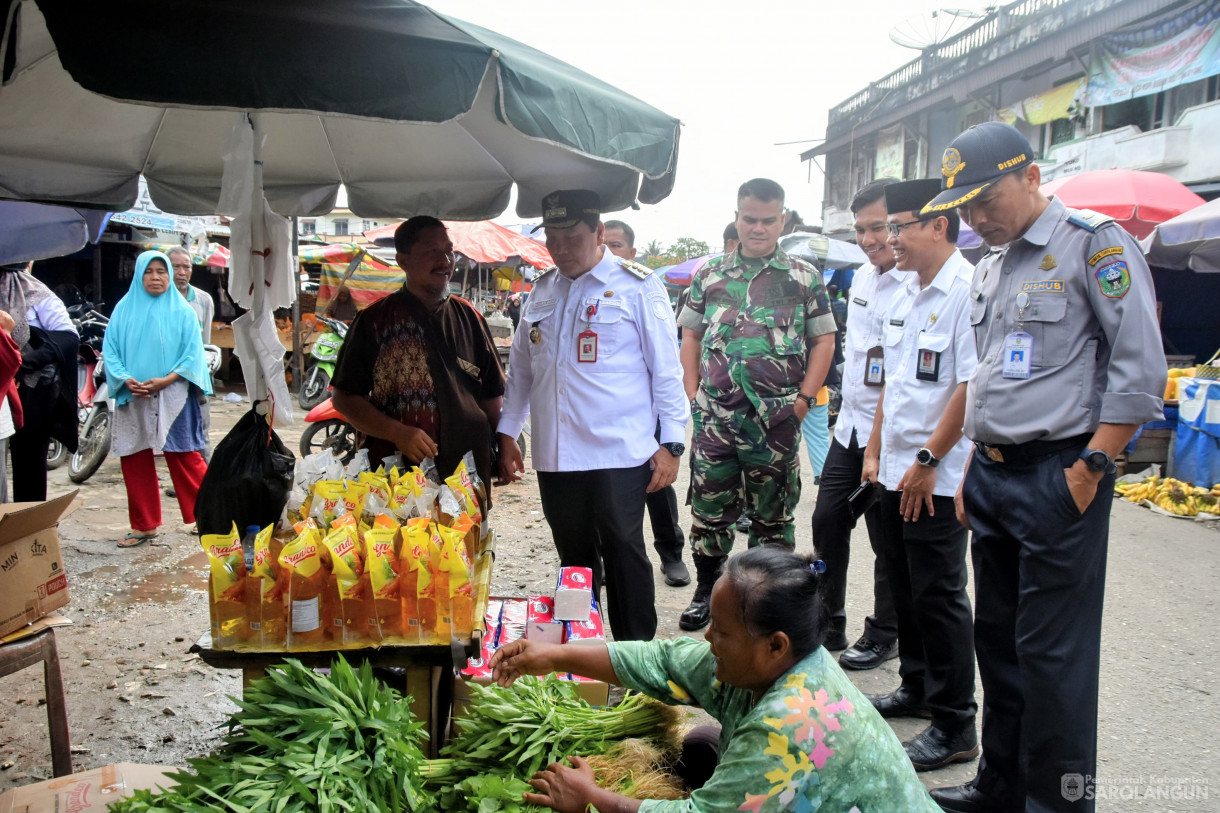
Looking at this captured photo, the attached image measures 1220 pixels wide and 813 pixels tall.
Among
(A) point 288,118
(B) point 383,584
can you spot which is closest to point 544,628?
(B) point 383,584

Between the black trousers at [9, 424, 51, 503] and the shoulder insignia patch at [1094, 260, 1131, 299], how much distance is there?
5.58 m

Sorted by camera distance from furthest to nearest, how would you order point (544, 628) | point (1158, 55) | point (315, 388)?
1. point (1158, 55)
2. point (315, 388)
3. point (544, 628)

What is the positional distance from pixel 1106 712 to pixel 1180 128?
44.9 ft

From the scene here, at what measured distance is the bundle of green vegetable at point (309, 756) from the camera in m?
1.87

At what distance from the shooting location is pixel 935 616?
10.2 ft

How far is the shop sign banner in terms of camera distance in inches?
513

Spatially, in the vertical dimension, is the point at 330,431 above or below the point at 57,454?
above

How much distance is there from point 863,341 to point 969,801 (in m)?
2.08

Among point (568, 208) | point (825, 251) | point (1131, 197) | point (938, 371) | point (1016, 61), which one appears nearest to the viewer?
point (938, 371)

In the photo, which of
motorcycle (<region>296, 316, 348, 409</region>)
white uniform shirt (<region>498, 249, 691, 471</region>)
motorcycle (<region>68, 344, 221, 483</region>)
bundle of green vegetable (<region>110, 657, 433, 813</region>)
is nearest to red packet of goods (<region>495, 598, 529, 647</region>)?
white uniform shirt (<region>498, 249, 691, 471</region>)

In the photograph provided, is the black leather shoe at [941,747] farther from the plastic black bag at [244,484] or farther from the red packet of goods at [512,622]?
the plastic black bag at [244,484]

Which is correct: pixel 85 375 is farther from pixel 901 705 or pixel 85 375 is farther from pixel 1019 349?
pixel 1019 349

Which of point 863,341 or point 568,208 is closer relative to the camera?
point 568,208

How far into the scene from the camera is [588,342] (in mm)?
3484
